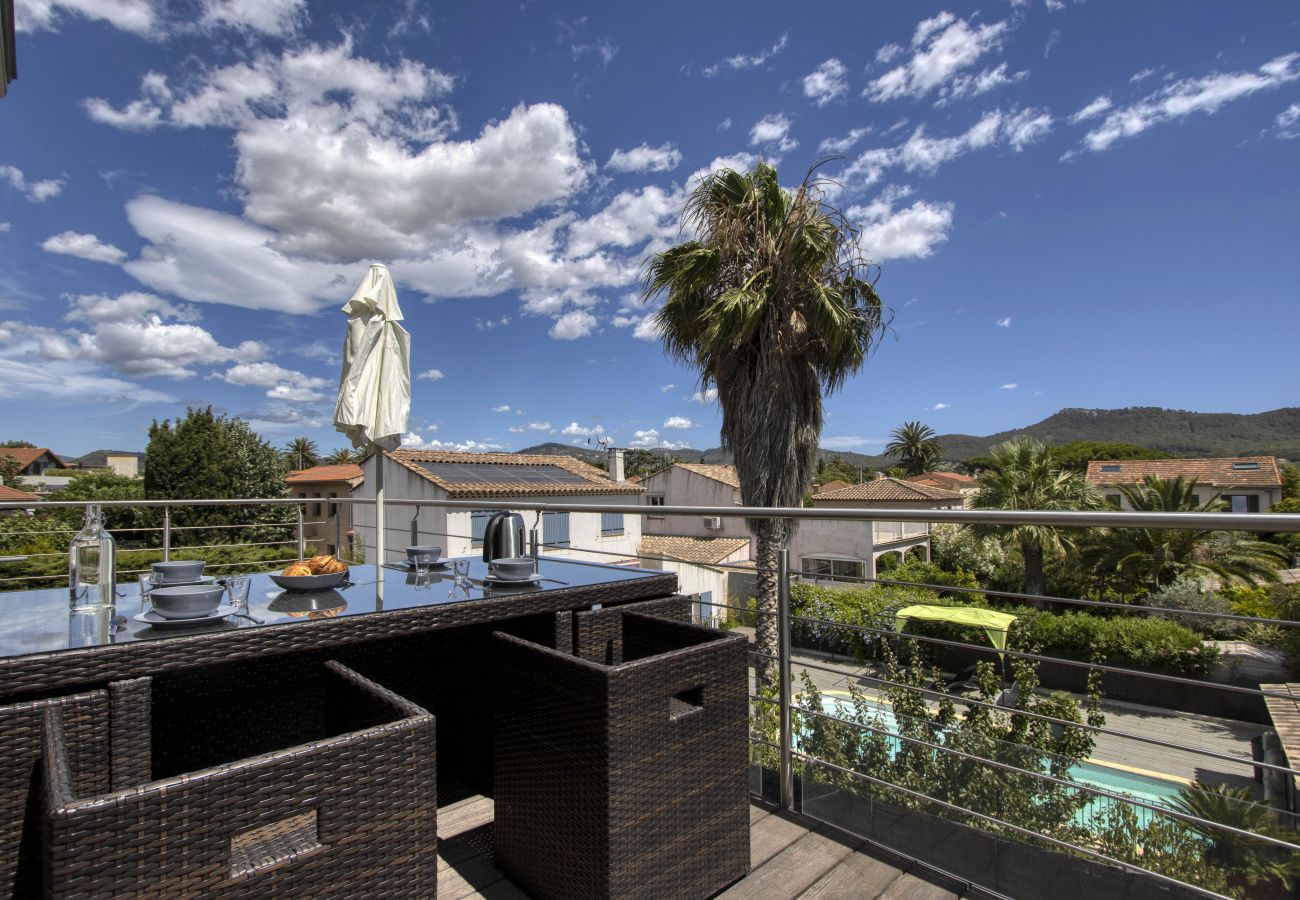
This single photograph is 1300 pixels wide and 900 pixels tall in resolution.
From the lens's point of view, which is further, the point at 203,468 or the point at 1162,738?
the point at 203,468

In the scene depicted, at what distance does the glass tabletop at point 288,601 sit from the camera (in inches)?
49.4

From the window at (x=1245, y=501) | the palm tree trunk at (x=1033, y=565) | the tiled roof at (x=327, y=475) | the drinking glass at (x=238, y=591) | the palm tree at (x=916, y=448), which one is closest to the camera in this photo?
the drinking glass at (x=238, y=591)

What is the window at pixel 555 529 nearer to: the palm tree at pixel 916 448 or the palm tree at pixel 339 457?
the palm tree at pixel 339 457

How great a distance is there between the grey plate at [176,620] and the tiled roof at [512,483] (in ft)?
44.5

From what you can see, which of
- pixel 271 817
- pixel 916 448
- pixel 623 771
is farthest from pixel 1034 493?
pixel 916 448

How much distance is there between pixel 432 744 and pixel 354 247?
72.6 feet

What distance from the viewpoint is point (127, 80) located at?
26.5 ft

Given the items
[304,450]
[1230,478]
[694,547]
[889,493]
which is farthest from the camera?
[304,450]

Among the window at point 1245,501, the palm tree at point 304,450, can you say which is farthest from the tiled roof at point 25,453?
the window at point 1245,501

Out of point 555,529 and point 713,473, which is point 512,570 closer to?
point 555,529

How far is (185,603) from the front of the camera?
1.40 meters

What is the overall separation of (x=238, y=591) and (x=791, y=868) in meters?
1.57

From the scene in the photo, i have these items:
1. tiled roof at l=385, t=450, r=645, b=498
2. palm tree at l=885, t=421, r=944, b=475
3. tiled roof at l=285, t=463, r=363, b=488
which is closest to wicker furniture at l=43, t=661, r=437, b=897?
A: tiled roof at l=385, t=450, r=645, b=498

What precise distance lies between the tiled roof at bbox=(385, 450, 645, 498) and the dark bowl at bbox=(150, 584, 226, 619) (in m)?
13.6
